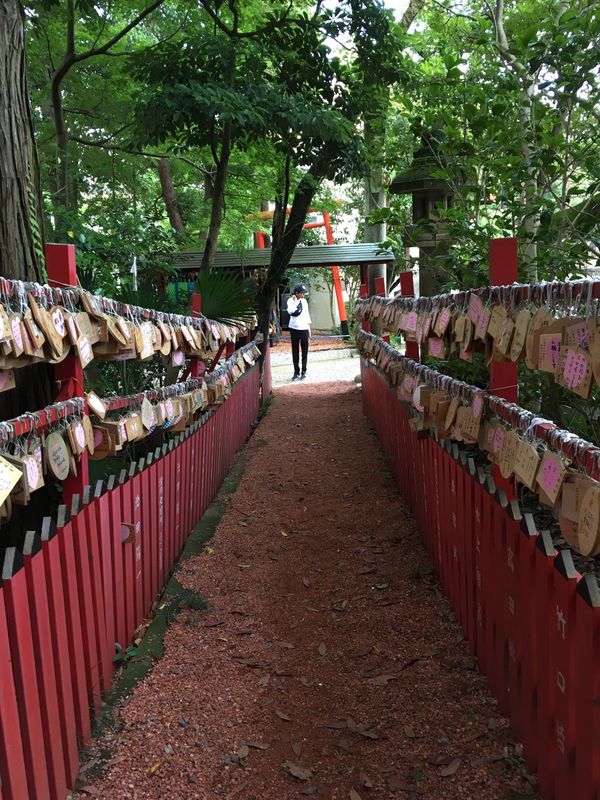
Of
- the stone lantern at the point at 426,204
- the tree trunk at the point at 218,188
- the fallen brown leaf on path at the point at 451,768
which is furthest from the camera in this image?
the tree trunk at the point at 218,188

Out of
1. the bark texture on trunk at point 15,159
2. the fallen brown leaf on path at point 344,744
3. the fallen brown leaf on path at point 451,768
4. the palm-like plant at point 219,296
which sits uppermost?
the bark texture on trunk at point 15,159

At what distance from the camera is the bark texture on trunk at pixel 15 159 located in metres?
3.31

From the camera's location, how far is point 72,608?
2576 mm

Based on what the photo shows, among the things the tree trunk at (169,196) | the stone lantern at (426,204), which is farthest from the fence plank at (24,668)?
the tree trunk at (169,196)

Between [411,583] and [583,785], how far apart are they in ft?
7.83

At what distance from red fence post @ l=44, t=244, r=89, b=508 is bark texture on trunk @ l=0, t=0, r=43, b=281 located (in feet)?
1.34

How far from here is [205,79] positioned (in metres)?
7.49

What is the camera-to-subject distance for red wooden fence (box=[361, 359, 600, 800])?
1817 mm

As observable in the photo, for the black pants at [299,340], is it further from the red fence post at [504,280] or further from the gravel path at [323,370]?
the red fence post at [504,280]

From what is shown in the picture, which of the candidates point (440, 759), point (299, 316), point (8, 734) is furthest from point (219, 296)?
point (299, 316)

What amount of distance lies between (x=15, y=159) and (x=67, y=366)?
1.14 m

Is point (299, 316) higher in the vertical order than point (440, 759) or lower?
higher

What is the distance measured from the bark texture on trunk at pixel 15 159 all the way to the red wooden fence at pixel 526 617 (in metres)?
2.42

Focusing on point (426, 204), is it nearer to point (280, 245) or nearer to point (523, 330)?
point (280, 245)
